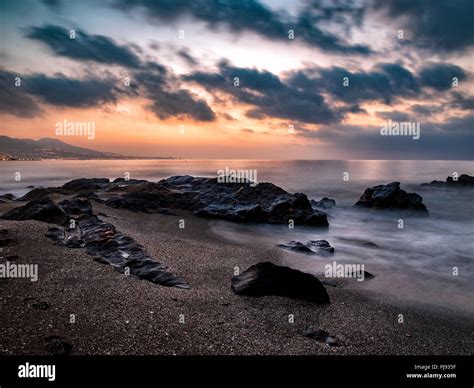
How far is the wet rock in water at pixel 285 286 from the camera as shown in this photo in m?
9.13

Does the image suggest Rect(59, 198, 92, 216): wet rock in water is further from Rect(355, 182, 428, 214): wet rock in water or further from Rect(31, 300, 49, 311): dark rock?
Rect(355, 182, 428, 214): wet rock in water

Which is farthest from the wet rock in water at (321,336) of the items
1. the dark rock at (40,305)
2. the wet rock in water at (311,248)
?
the wet rock in water at (311,248)

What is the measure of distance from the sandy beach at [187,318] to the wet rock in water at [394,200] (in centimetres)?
2380

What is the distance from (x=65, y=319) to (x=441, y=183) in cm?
6747

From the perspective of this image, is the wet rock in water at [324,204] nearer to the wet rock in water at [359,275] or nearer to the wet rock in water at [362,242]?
the wet rock in water at [362,242]

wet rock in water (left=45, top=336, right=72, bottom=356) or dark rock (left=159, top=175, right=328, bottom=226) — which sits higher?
dark rock (left=159, top=175, right=328, bottom=226)

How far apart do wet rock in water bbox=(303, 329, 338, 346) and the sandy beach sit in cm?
14

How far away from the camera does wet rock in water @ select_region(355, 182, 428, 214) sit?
31812mm

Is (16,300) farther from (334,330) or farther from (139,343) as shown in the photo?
(334,330)

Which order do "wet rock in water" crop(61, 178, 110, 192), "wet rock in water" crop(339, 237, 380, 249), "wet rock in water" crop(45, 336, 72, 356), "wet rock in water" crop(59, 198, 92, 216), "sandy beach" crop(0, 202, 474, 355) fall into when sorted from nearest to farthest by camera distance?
1. "wet rock in water" crop(45, 336, 72, 356)
2. "sandy beach" crop(0, 202, 474, 355)
3. "wet rock in water" crop(59, 198, 92, 216)
4. "wet rock in water" crop(339, 237, 380, 249)
5. "wet rock in water" crop(61, 178, 110, 192)

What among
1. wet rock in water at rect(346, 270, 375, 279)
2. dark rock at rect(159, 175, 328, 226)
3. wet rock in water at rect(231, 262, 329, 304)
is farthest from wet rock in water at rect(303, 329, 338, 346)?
dark rock at rect(159, 175, 328, 226)

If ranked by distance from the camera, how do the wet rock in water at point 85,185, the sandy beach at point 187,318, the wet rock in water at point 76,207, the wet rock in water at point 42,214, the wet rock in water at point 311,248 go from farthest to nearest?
1. the wet rock in water at point 85,185
2. the wet rock in water at point 76,207
3. the wet rock in water at point 42,214
4. the wet rock in water at point 311,248
5. the sandy beach at point 187,318

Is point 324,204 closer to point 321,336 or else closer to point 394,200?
point 394,200
